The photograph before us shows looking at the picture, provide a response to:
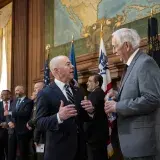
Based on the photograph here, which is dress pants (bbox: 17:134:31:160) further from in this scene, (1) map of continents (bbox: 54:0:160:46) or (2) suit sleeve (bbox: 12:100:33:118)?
(1) map of continents (bbox: 54:0:160:46)

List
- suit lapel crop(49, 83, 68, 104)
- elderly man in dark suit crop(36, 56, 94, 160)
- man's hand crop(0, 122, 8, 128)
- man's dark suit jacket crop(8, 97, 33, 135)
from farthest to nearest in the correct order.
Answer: man's hand crop(0, 122, 8, 128)
man's dark suit jacket crop(8, 97, 33, 135)
suit lapel crop(49, 83, 68, 104)
elderly man in dark suit crop(36, 56, 94, 160)

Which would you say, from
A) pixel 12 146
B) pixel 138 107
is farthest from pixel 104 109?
pixel 12 146

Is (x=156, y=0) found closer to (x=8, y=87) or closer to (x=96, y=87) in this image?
(x=96, y=87)

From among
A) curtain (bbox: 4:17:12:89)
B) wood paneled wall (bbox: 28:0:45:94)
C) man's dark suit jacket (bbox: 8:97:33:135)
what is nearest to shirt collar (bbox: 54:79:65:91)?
man's dark suit jacket (bbox: 8:97:33:135)

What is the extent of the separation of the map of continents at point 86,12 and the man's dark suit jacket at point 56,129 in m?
3.02

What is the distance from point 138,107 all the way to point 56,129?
88cm

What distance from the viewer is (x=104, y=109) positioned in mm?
3225

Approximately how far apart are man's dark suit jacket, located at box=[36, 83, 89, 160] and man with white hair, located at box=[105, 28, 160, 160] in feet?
2.06

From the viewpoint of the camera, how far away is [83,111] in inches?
133

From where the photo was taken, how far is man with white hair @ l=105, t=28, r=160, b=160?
8.11ft

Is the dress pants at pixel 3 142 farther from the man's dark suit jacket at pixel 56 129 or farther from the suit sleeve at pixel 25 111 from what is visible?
the man's dark suit jacket at pixel 56 129

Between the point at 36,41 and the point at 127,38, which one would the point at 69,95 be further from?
the point at 36,41

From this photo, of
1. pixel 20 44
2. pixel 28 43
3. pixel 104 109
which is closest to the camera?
pixel 104 109

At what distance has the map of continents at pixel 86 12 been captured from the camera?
5840mm
